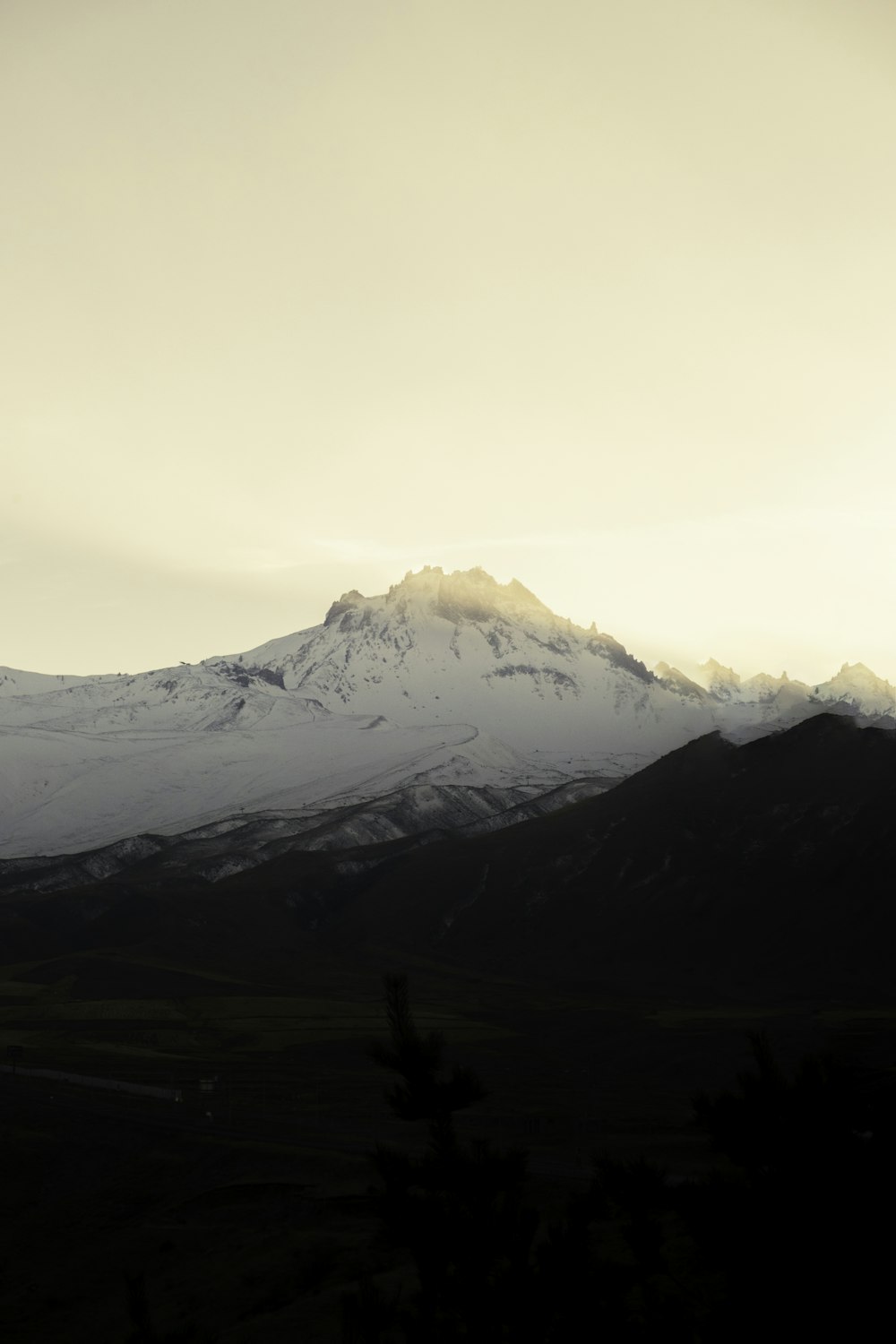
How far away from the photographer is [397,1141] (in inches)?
2876

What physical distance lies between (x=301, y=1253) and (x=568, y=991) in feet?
339

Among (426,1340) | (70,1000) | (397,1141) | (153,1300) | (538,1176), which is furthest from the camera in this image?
(70,1000)

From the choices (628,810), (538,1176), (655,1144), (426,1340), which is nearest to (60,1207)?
(538,1176)

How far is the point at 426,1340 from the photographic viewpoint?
1700 centimetres

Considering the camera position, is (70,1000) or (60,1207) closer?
(60,1207)

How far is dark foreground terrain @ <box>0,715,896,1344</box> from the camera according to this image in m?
17.5

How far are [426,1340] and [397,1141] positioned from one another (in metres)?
59.1

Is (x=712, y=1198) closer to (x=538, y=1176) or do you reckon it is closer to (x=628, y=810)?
(x=538, y=1176)

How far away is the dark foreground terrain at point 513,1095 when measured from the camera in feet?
57.4

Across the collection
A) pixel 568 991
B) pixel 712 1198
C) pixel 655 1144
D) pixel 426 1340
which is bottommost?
pixel 568 991

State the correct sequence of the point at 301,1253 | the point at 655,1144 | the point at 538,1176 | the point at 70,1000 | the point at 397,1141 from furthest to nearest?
Answer: 1. the point at 70,1000
2. the point at 397,1141
3. the point at 655,1144
4. the point at 538,1176
5. the point at 301,1253

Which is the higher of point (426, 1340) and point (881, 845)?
point (426, 1340)

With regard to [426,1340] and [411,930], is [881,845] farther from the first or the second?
[426,1340]

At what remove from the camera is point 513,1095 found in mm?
88438
